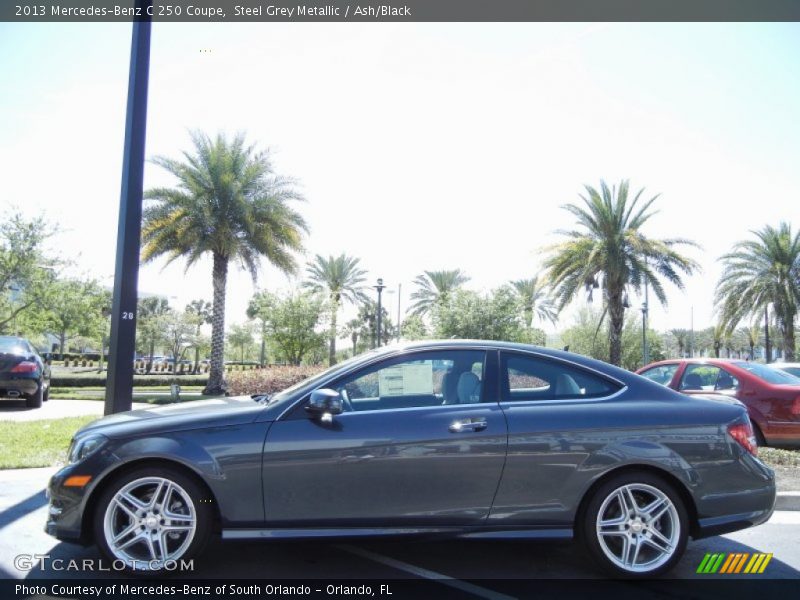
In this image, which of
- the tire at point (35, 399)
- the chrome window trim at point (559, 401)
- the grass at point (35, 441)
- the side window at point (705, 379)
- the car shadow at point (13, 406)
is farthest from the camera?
the tire at point (35, 399)

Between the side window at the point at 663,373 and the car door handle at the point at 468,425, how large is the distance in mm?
6326

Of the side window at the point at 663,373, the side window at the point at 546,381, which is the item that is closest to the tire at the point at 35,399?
the side window at the point at 663,373

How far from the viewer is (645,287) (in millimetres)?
23516

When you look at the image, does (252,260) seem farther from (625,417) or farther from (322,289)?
(625,417)

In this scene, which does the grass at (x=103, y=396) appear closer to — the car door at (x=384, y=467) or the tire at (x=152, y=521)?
the tire at (x=152, y=521)

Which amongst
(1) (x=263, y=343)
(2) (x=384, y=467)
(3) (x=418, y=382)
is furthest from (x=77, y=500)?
(1) (x=263, y=343)

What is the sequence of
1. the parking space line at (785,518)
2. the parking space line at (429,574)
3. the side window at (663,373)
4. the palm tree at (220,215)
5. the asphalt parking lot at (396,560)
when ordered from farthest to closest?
the palm tree at (220,215) < the side window at (663,373) < the parking space line at (785,518) < the asphalt parking lot at (396,560) < the parking space line at (429,574)

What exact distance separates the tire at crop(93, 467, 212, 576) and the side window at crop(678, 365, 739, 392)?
722 centimetres

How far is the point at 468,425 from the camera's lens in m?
3.91

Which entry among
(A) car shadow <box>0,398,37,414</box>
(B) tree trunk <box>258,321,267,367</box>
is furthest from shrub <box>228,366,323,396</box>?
(B) tree trunk <box>258,321,267,367</box>

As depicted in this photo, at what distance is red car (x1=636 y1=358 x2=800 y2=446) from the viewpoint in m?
7.90

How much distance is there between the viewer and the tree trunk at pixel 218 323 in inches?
893

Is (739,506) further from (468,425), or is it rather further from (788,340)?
(788,340)

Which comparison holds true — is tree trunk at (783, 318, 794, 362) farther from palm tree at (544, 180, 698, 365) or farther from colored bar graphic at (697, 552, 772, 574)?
colored bar graphic at (697, 552, 772, 574)
